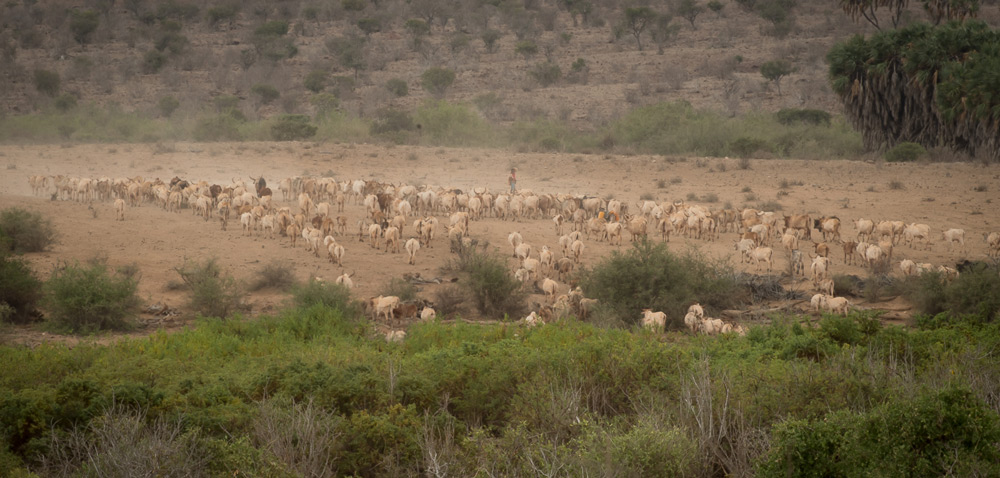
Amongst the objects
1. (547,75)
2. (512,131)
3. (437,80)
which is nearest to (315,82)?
(437,80)

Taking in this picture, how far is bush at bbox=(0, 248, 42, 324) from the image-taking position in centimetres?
1282

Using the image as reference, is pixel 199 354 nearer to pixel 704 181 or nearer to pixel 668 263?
pixel 668 263

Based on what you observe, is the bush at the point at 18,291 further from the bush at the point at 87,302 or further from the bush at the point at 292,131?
the bush at the point at 292,131

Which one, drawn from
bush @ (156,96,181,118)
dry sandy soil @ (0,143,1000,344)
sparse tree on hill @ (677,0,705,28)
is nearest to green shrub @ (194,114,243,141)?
dry sandy soil @ (0,143,1000,344)

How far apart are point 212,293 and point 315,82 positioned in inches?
1804

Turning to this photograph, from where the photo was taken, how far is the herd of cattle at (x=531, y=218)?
50.2 feet

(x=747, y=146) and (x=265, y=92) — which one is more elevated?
(x=265, y=92)

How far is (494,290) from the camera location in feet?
46.6

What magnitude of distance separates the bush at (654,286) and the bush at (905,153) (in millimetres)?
17942

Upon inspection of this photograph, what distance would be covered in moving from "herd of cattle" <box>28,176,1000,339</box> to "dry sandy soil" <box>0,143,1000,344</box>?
1.16ft

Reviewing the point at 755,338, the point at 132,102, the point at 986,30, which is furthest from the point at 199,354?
the point at 132,102

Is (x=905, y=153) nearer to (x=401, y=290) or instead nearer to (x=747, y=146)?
(x=747, y=146)

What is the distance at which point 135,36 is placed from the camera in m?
66.2

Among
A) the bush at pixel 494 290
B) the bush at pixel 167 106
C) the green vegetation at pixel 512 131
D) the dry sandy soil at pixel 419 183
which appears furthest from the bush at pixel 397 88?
the bush at pixel 494 290
